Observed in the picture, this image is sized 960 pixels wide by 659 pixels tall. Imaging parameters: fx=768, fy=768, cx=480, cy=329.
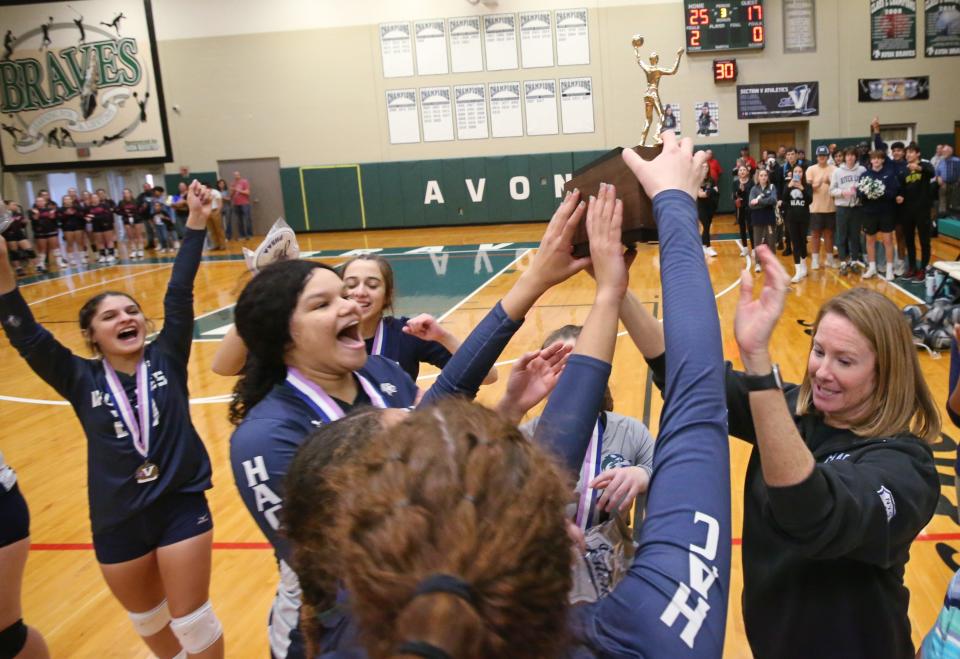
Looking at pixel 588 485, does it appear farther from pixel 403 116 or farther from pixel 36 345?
pixel 403 116

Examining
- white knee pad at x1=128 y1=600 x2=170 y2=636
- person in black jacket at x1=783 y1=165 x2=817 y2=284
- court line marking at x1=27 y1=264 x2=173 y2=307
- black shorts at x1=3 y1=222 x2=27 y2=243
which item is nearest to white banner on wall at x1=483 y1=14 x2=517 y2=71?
court line marking at x1=27 y1=264 x2=173 y2=307

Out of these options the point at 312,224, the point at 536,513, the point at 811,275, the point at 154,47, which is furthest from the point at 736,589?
the point at 154,47

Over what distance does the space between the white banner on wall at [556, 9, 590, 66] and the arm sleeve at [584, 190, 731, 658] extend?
20.0 m

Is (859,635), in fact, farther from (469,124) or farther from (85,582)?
(469,124)

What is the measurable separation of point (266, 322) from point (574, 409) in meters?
1.16

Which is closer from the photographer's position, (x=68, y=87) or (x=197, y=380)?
(x=197, y=380)

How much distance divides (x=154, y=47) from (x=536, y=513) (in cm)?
2405

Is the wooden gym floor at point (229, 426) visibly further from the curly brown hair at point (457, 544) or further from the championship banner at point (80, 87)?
the championship banner at point (80, 87)

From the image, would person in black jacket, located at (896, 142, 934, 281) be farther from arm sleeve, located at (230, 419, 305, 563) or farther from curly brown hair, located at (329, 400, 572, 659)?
curly brown hair, located at (329, 400, 572, 659)

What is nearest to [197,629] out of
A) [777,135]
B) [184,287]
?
[184,287]

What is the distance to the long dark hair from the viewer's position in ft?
7.18

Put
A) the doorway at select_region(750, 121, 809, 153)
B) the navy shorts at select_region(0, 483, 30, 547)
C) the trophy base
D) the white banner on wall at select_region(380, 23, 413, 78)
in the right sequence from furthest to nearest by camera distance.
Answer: the white banner on wall at select_region(380, 23, 413, 78) < the doorway at select_region(750, 121, 809, 153) < the navy shorts at select_region(0, 483, 30, 547) < the trophy base

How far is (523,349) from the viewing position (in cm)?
870

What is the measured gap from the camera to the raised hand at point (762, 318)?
140 centimetres
